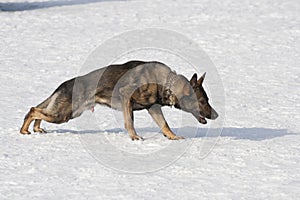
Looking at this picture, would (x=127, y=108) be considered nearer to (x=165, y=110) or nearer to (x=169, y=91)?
(x=169, y=91)

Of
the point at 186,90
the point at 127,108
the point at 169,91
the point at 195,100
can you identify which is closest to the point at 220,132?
the point at 195,100

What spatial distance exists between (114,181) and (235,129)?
3130 millimetres

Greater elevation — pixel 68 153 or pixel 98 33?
pixel 98 33

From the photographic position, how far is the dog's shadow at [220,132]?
9.81 meters

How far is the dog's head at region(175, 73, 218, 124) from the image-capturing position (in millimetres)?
9164

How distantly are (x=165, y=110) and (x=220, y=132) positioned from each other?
1.65 m

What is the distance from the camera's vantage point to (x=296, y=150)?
9.11 m

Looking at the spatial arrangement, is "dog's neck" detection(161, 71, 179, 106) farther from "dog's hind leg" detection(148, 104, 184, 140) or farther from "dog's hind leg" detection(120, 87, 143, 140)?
"dog's hind leg" detection(120, 87, 143, 140)

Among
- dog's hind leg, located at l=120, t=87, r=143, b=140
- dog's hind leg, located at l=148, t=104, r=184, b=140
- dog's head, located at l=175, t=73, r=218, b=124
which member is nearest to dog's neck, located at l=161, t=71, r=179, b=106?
dog's head, located at l=175, t=73, r=218, b=124

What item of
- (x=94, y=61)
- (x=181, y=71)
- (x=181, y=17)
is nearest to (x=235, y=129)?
(x=181, y=71)

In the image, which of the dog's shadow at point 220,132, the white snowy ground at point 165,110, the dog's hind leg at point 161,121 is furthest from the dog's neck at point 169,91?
the dog's shadow at point 220,132

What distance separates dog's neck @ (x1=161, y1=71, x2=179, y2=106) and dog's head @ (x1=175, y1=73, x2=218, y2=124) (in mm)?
124

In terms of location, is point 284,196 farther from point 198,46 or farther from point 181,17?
point 181,17

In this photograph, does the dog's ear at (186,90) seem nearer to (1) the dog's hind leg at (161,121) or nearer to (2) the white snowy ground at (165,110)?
(1) the dog's hind leg at (161,121)
